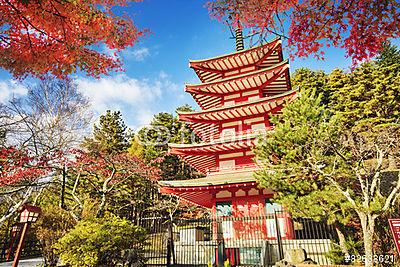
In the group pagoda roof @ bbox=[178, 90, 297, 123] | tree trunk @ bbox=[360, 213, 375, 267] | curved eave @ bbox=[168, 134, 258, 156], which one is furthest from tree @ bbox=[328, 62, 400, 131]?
tree trunk @ bbox=[360, 213, 375, 267]

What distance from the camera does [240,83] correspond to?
15.8m

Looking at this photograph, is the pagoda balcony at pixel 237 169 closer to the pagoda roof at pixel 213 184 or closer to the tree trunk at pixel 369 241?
the pagoda roof at pixel 213 184

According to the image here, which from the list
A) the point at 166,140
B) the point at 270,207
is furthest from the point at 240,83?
the point at 166,140

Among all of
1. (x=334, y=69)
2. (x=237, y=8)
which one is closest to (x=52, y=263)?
(x=237, y=8)

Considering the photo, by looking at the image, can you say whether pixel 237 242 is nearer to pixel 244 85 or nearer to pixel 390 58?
pixel 244 85

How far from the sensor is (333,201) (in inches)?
323

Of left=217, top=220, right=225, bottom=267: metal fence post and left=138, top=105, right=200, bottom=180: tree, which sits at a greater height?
left=138, top=105, right=200, bottom=180: tree

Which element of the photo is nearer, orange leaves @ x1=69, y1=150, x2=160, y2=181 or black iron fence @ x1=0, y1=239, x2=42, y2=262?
orange leaves @ x1=69, y1=150, x2=160, y2=181

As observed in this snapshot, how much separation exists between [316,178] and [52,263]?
12.6m

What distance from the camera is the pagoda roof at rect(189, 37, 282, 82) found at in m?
15.9

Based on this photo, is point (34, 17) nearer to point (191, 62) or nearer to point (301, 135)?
point (301, 135)

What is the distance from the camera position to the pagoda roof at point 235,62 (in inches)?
624

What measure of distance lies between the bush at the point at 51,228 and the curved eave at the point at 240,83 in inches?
425

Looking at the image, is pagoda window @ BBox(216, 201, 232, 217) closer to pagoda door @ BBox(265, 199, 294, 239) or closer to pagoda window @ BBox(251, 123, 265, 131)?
pagoda door @ BBox(265, 199, 294, 239)
